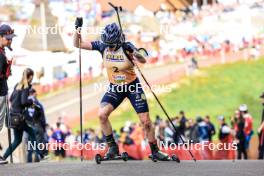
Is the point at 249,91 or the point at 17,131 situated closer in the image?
the point at 17,131

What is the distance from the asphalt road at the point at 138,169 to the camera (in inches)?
337

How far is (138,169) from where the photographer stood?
29.3ft

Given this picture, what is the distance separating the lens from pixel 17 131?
1297 centimetres

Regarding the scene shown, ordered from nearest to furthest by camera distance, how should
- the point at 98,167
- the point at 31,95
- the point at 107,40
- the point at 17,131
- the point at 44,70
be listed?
1. the point at 98,167
2. the point at 107,40
3. the point at 17,131
4. the point at 31,95
5. the point at 44,70

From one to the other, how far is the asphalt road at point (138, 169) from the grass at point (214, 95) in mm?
7009

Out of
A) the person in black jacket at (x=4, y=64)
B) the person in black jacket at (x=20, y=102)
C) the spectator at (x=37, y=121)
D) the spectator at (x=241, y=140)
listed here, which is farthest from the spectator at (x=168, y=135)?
the person in black jacket at (x=4, y=64)

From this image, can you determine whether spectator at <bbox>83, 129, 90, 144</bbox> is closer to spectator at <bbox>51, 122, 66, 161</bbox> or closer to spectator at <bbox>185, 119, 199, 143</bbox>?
spectator at <bbox>51, 122, 66, 161</bbox>

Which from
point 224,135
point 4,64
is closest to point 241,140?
point 224,135

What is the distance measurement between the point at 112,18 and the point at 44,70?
1690 millimetres

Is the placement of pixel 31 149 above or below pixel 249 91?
below

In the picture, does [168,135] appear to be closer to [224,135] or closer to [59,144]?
[224,135]

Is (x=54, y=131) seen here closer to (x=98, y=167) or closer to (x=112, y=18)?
(x=112, y=18)

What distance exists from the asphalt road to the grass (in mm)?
7009

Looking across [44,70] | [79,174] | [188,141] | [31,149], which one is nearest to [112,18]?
[44,70]
